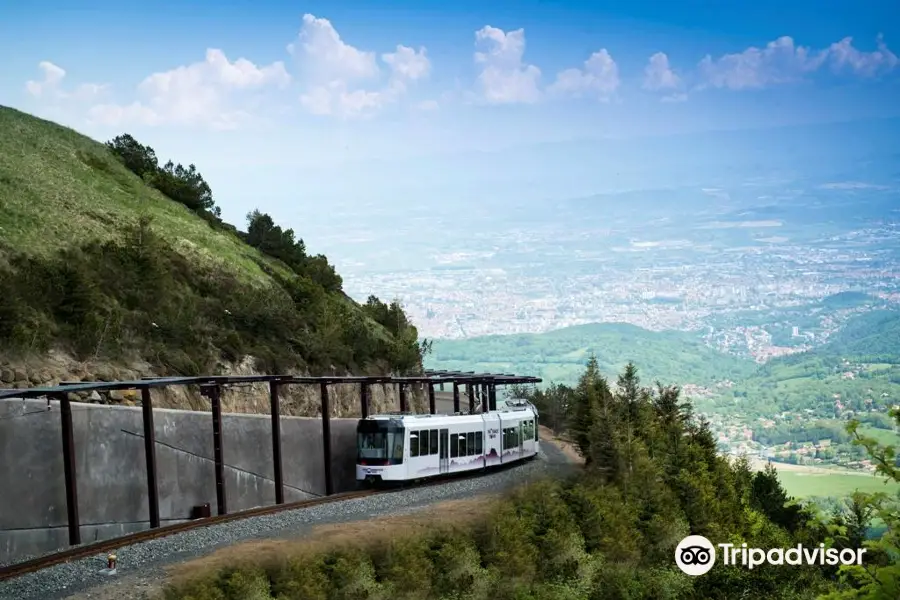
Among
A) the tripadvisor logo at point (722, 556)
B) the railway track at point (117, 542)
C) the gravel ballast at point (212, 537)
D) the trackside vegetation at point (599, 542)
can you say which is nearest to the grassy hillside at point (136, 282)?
the railway track at point (117, 542)

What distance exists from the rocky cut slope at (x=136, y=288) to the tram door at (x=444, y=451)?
26.6ft

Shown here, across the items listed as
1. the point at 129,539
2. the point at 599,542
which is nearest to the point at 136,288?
the point at 129,539

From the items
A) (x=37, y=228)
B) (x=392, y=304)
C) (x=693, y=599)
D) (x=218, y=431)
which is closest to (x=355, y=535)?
(x=218, y=431)

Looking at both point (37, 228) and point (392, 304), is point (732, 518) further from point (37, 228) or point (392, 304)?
point (392, 304)

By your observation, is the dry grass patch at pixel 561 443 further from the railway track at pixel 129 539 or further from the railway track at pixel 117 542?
the railway track at pixel 117 542

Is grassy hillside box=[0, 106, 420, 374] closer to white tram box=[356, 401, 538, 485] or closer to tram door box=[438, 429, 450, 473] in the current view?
white tram box=[356, 401, 538, 485]

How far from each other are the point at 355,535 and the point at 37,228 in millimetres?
26260

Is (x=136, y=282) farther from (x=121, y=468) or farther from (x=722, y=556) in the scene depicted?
(x=722, y=556)

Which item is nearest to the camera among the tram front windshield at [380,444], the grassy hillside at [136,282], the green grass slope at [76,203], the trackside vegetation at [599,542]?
the trackside vegetation at [599,542]

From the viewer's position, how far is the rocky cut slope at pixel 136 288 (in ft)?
123

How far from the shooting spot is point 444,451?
127 ft

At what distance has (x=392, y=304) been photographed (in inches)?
3076

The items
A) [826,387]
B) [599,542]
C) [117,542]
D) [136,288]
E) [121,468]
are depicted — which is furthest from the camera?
[826,387]

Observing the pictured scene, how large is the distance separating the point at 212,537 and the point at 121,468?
566cm
